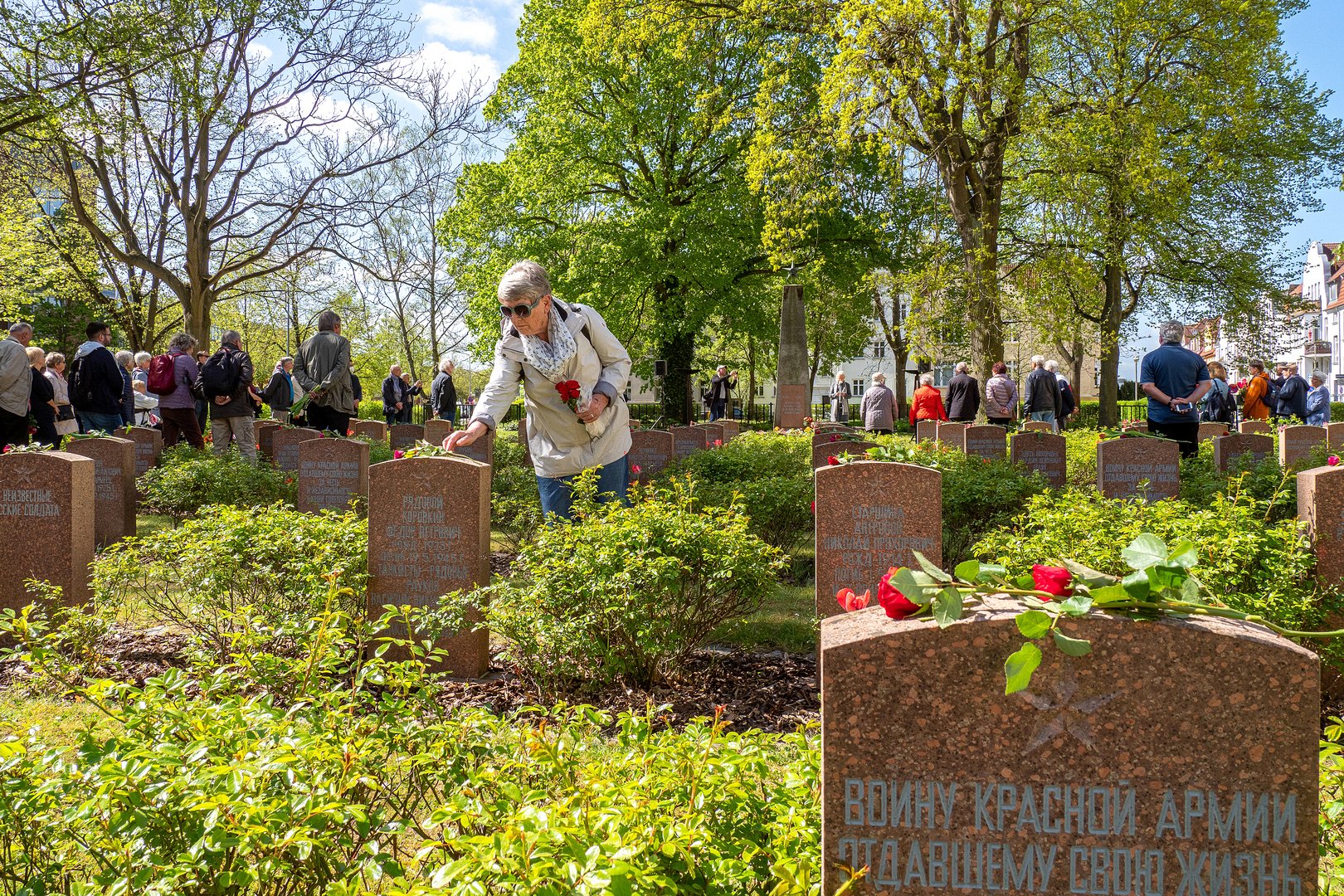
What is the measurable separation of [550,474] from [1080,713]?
161 inches

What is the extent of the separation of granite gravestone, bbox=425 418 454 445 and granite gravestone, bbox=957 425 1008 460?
27.8 feet

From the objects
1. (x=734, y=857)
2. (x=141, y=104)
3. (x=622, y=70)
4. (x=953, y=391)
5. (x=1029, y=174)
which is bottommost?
(x=734, y=857)

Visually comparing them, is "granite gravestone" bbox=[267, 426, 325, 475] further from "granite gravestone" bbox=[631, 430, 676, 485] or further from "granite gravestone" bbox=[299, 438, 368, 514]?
"granite gravestone" bbox=[631, 430, 676, 485]

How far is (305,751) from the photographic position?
2264mm

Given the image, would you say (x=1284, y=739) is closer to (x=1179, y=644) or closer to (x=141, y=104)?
(x=1179, y=644)

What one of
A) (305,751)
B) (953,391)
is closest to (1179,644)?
(305,751)

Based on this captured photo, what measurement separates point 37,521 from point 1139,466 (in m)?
9.01

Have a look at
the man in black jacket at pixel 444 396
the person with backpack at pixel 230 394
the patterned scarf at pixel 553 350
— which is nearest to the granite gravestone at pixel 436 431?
the man in black jacket at pixel 444 396

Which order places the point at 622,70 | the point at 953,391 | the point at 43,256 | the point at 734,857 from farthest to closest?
the point at 43,256
the point at 622,70
the point at 953,391
the point at 734,857

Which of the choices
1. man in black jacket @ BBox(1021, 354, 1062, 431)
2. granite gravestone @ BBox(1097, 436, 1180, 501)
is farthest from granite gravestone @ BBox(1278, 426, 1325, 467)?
man in black jacket @ BBox(1021, 354, 1062, 431)

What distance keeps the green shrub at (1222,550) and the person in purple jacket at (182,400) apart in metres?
11.2

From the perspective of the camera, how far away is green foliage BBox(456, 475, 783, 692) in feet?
15.5

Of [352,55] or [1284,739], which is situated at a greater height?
[352,55]

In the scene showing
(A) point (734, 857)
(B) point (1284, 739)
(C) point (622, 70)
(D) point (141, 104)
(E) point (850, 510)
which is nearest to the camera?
(B) point (1284, 739)
